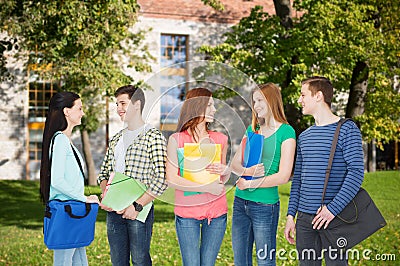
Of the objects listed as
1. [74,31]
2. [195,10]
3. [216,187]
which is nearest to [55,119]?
[216,187]

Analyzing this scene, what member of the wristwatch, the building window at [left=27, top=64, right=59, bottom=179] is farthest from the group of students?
the building window at [left=27, top=64, right=59, bottom=179]

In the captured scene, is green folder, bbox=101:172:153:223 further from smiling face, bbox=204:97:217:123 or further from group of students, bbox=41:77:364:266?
smiling face, bbox=204:97:217:123

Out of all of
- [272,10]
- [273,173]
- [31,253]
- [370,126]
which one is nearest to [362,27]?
[370,126]

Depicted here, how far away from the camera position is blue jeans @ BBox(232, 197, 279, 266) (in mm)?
4488

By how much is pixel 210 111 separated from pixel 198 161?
1.04 feet

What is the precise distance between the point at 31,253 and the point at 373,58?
29.9 ft

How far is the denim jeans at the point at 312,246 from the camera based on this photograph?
4238 mm

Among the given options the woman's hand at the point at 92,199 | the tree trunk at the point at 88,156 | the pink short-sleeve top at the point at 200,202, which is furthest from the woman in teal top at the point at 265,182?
the tree trunk at the point at 88,156

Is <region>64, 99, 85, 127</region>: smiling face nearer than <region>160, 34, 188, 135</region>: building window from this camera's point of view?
No

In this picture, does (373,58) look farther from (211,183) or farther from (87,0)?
(211,183)

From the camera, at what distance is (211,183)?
365 centimetres

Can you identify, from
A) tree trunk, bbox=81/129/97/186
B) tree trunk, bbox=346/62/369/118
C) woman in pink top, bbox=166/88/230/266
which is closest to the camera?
woman in pink top, bbox=166/88/230/266

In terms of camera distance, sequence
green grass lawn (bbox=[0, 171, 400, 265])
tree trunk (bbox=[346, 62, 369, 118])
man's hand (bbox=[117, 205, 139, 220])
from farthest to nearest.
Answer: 1. tree trunk (bbox=[346, 62, 369, 118])
2. green grass lawn (bbox=[0, 171, 400, 265])
3. man's hand (bbox=[117, 205, 139, 220])

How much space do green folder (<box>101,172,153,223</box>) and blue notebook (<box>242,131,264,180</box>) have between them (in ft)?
2.53
